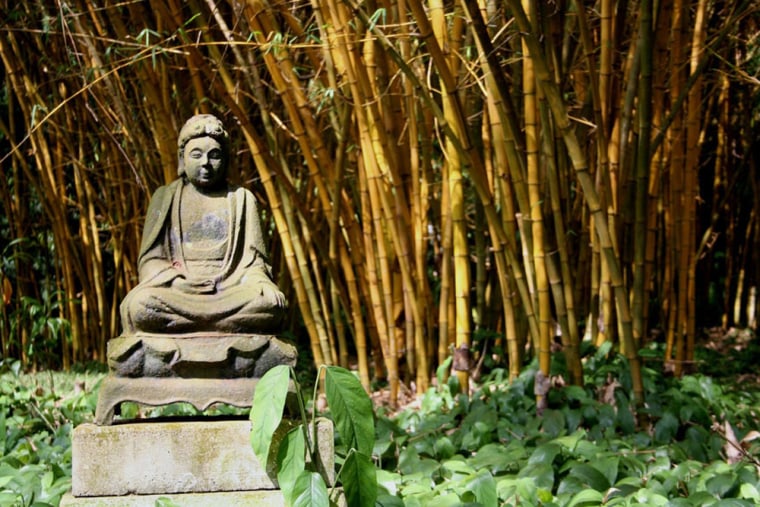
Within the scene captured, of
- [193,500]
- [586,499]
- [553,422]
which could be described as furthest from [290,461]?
[553,422]

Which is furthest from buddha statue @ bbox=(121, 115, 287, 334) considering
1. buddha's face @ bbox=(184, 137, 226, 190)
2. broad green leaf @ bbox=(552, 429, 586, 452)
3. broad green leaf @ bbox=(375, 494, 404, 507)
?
broad green leaf @ bbox=(552, 429, 586, 452)

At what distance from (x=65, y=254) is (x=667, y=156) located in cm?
326

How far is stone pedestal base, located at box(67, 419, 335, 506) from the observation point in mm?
2152

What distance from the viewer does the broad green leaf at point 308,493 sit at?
1.83 metres

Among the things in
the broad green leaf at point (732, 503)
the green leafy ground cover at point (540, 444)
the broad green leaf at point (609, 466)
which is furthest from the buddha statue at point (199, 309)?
the broad green leaf at point (732, 503)

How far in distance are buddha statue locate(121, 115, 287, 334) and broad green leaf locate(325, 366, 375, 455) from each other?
18.3 inches

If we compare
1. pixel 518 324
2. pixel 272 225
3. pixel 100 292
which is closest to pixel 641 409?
pixel 518 324

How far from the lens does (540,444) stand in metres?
2.84

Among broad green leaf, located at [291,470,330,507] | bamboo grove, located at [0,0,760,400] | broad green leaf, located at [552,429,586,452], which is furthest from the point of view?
bamboo grove, located at [0,0,760,400]

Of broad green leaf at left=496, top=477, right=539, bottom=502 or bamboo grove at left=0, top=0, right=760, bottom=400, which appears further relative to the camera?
bamboo grove at left=0, top=0, right=760, bottom=400

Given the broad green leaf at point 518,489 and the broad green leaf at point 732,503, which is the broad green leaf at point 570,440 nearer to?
the broad green leaf at point 518,489

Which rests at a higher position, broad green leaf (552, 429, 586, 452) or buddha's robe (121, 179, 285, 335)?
buddha's robe (121, 179, 285, 335)

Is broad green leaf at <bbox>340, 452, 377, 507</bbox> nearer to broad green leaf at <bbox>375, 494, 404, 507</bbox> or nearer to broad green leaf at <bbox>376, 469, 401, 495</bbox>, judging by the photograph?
broad green leaf at <bbox>375, 494, 404, 507</bbox>

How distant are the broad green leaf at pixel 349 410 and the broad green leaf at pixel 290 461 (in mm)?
109
